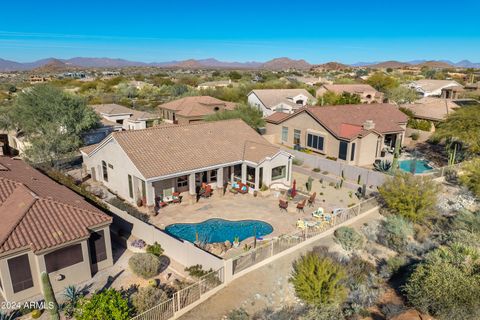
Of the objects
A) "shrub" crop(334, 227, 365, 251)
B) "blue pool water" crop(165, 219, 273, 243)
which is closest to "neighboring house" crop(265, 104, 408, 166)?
"shrub" crop(334, 227, 365, 251)

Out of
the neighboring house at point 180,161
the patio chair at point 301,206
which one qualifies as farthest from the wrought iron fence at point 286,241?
the neighboring house at point 180,161

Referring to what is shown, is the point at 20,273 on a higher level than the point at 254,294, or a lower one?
higher

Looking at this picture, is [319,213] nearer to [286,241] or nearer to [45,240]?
[286,241]

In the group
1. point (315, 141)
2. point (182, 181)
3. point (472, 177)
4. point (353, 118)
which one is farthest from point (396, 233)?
point (353, 118)

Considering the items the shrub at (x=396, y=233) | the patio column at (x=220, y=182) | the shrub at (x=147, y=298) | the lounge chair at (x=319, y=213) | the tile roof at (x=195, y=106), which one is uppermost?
the tile roof at (x=195, y=106)

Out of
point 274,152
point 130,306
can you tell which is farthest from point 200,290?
point 274,152

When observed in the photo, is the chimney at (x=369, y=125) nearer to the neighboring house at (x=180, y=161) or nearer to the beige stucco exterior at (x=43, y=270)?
the neighboring house at (x=180, y=161)

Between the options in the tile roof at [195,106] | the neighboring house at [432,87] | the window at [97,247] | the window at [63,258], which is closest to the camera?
the window at [63,258]
